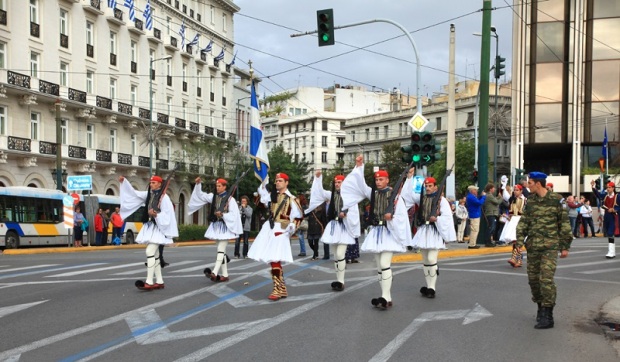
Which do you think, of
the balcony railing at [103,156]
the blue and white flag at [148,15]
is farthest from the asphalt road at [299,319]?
the blue and white flag at [148,15]

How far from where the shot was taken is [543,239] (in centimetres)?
903

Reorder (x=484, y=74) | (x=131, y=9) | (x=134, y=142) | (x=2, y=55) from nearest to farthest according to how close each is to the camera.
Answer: (x=484, y=74) → (x=2, y=55) → (x=131, y=9) → (x=134, y=142)

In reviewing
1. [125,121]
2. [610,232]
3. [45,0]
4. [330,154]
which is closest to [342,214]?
[610,232]

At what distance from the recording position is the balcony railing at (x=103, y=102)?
166ft

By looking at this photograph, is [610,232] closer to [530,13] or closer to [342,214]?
[342,214]

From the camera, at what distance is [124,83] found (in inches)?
2159

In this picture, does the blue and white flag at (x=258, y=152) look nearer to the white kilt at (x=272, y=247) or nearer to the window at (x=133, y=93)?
the white kilt at (x=272, y=247)

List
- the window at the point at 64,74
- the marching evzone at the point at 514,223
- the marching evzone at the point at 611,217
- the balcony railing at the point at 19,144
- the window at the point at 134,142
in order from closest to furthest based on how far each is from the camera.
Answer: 1. the marching evzone at the point at 514,223
2. the marching evzone at the point at 611,217
3. the balcony railing at the point at 19,144
4. the window at the point at 64,74
5. the window at the point at 134,142

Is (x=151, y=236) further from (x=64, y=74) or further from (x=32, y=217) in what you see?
(x=64, y=74)

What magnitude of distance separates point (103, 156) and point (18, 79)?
402 inches

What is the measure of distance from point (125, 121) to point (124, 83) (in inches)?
116

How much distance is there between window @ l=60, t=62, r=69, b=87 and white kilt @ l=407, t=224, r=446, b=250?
40849mm

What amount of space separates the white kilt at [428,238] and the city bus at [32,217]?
23651 mm

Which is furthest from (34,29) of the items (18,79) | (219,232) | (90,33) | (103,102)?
(219,232)
